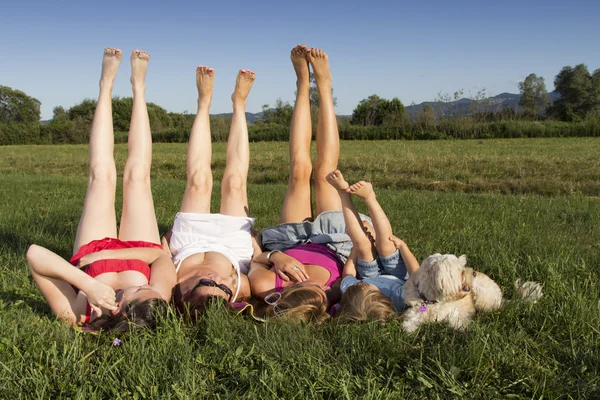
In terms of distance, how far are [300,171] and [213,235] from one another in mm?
1108

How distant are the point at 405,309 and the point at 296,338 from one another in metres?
0.97

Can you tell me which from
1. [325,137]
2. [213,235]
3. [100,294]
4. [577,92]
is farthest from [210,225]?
[577,92]

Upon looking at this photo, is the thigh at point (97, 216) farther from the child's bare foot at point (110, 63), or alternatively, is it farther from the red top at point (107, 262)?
the child's bare foot at point (110, 63)

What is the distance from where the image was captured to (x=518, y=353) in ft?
9.95

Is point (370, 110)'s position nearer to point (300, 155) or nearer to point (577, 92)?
point (577, 92)

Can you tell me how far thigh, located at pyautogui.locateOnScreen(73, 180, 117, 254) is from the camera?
428cm

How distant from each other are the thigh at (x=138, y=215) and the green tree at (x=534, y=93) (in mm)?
72026

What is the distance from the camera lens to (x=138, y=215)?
14.9 ft

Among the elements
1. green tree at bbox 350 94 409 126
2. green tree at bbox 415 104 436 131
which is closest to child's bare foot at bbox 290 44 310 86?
green tree at bbox 415 104 436 131

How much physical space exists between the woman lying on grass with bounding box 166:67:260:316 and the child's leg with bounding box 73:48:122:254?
732 millimetres

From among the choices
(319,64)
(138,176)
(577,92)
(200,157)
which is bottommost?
(138,176)

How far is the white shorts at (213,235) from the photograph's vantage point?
4.93 meters

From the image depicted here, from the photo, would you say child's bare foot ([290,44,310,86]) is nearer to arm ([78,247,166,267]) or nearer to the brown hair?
arm ([78,247,166,267])

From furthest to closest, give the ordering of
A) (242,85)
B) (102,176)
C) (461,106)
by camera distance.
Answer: (461,106), (242,85), (102,176)
